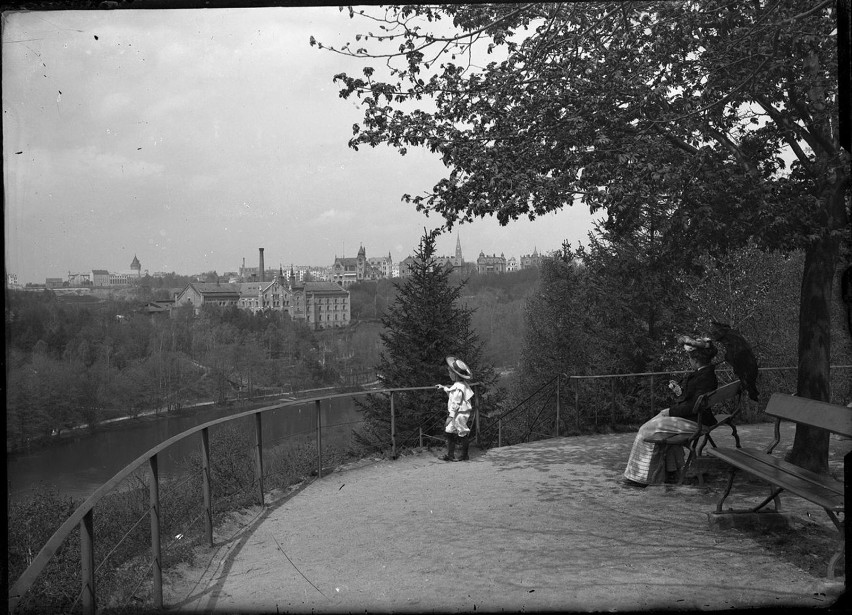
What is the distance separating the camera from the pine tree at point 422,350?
7469mm

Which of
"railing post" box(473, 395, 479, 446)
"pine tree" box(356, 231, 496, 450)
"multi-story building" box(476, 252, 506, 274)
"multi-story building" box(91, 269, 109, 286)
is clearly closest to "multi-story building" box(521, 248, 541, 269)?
"multi-story building" box(476, 252, 506, 274)

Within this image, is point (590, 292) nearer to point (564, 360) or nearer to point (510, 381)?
point (564, 360)

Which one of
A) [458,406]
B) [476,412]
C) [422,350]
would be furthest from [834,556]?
[422,350]

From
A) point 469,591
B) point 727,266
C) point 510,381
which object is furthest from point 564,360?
Result: point 469,591

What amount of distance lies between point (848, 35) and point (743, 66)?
4.97 feet

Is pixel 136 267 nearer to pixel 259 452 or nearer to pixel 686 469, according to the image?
pixel 259 452

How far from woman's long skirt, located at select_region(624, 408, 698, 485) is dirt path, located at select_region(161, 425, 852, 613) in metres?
0.18

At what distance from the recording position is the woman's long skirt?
629 cm

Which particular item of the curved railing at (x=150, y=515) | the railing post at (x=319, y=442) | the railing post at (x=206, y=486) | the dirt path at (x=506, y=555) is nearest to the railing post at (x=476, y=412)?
the railing post at (x=319, y=442)

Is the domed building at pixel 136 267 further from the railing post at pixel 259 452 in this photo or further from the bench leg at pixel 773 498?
the bench leg at pixel 773 498

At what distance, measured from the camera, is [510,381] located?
922cm

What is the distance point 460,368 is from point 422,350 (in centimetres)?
210

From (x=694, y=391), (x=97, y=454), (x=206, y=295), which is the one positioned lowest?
(x=97, y=454)

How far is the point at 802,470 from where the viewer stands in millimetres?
4531
